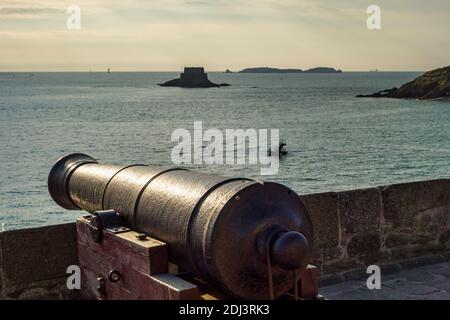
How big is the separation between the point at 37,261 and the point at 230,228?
2.17 metres

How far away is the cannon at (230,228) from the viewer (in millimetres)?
2930

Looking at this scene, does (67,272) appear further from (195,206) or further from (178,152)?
(178,152)

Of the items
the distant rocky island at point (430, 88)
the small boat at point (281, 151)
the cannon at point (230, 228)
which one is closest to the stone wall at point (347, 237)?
the cannon at point (230, 228)

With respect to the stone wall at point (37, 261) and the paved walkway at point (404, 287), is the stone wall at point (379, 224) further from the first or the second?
the stone wall at point (37, 261)

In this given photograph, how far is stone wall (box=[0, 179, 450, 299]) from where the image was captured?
15.0 ft

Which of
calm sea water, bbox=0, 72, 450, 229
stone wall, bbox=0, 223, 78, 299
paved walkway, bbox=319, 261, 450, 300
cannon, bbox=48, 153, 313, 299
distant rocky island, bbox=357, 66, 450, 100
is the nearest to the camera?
cannon, bbox=48, 153, 313, 299

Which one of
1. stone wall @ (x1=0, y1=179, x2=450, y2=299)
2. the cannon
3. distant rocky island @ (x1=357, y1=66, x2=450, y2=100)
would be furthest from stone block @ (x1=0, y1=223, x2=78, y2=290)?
distant rocky island @ (x1=357, y1=66, x2=450, y2=100)

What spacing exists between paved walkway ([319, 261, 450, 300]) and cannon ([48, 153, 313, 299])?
1.83 metres

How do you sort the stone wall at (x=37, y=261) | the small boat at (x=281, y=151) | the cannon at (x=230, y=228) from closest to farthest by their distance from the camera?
1. the cannon at (x=230, y=228)
2. the stone wall at (x=37, y=261)
3. the small boat at (x=281, y=151)

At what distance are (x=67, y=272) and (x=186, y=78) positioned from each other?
157 m

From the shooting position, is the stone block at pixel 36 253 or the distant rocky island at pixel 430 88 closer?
the stone block at pixel 36 253

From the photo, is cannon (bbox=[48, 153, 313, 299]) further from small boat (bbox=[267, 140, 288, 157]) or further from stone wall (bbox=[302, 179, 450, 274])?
small boat (bbox=[267, 140, 288, 157])

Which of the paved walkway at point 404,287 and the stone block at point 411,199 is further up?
the stone block at point 411,199
